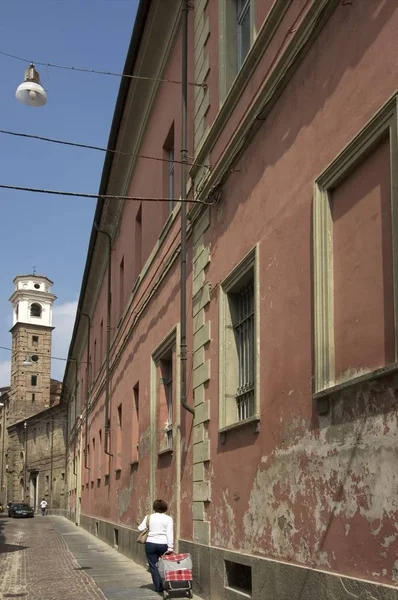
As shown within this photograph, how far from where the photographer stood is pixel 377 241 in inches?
222

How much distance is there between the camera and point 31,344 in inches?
3866

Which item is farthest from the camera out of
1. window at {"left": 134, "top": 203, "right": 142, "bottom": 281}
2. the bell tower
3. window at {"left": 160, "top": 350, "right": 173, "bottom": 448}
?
the bell tower

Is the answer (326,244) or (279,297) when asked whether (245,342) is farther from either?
(326,244)

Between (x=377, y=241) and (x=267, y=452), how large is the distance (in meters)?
2.76

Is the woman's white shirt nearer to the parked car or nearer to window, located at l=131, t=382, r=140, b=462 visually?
window, located at l=131, t=382, r=140, b=462

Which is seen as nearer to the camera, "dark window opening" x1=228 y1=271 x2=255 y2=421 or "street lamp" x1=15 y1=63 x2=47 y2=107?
"dark window opening" x1=228 y1=271 x2=255 y2=421

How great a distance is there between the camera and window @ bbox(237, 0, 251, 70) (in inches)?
374

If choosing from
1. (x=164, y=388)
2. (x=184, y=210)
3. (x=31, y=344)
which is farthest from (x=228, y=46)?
(x=31, y=344)

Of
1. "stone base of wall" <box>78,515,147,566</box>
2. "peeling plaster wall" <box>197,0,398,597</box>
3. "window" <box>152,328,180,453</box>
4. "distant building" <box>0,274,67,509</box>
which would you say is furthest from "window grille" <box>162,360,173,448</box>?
"distant building" <box>0,274,67,509</box>

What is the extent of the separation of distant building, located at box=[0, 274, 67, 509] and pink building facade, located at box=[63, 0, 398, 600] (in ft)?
175

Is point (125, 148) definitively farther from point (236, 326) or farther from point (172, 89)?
point (236, 326)

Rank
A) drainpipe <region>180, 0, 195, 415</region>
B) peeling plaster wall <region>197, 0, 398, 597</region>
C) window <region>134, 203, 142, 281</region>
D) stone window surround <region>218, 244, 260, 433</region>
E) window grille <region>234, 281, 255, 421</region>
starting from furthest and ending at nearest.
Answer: window <region>134, 203, 142, 281</region> < drainpipe <region>180, 0, 195, 415</region> < window grille <region>234, 281, 255, 421</region> < stone window surround <region>218, 244, 260, 433</region> < peeling plaster wall <region>197, 0, 398, 597</region>

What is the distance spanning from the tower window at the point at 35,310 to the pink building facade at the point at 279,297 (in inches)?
3421

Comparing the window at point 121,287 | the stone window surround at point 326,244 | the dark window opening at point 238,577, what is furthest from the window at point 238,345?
the window at point 121,287
